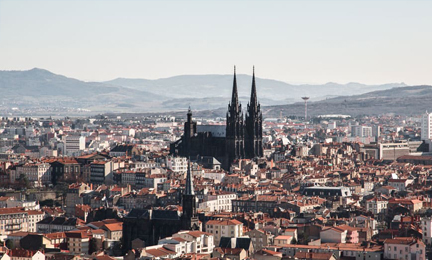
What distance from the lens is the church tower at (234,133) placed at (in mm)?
114062

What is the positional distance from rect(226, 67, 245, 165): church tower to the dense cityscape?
0.12 metres

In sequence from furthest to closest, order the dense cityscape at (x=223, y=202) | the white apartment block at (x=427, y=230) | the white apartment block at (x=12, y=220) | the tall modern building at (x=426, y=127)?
1. the tall modern building at (x=426, y=127)
2. the white apartment block at (x=12, y=220)
3. the white apartment block at (x=427, y=230)
4. the dense cityscape at (x=223, y=202)

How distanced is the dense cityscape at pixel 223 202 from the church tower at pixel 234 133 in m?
0.12

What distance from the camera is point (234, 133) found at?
375 ft

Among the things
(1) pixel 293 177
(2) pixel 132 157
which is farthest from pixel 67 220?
(2) pixel 132 157

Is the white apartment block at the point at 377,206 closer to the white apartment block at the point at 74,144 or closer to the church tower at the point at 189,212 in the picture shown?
the church tower at the point at 189,212

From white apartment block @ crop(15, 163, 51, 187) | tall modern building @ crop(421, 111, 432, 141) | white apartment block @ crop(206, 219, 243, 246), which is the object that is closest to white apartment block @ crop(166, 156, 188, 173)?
white apartment block @ crop(15, 163, 51, 187)

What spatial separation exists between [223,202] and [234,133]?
32.1 meters

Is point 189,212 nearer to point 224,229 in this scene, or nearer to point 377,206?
point 224,229

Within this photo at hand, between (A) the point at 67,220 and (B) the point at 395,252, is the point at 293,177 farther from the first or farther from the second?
(B) the point at 395,252

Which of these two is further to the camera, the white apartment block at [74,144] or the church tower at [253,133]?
the white apartment block at [74,144]

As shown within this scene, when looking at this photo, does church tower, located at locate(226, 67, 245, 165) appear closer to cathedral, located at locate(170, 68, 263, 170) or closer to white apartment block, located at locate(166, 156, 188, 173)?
cathedral, located at locate(170, 68, 263, 170)

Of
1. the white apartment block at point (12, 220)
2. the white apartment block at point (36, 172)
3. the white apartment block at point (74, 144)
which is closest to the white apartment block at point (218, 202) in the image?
the white apartment block at point (12, 220)

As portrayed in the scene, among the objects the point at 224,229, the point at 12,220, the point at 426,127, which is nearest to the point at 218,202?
the point at 12,220
